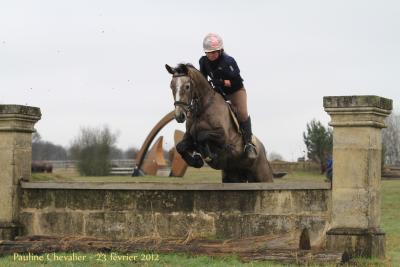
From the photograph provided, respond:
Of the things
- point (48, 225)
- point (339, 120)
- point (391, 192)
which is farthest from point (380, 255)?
point (391, 192)

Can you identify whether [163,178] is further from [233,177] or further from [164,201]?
[164,201]

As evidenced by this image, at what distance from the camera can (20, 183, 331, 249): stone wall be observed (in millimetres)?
9367

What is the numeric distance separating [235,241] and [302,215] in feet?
3.20

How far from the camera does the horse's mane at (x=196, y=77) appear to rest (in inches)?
380

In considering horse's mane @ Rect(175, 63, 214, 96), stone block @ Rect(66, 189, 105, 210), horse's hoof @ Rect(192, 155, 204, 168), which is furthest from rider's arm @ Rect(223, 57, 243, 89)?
stone block @ Rect(66, 189, 105, 210)

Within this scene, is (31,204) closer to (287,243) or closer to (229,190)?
(229,190)

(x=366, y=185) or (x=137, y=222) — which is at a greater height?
(x=366, y=185)

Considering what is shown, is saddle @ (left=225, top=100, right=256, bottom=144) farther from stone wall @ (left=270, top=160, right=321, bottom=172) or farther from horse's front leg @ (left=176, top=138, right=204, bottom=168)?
stone wall @ (left=270, top=160, right=321, bottom=172)

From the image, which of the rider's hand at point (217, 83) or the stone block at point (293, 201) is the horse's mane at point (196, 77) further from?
the stone block at point (293, 201)

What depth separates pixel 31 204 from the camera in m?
10.6

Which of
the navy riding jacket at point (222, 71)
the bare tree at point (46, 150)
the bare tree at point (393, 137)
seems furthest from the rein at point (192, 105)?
the bare tree at point (46, 150)

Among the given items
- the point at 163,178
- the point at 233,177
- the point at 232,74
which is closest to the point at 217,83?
the point at 232,74

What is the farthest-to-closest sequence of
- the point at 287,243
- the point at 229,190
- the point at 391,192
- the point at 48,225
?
1. the point at 391,192
2. the point at 48,225
3. the point at 229,190
4. the point at 287,243

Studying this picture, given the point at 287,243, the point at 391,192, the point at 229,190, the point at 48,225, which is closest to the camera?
the point at 287,243
